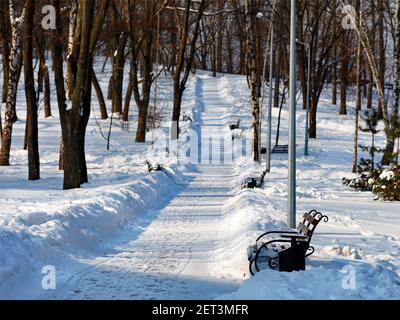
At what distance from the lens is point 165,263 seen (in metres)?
9.62

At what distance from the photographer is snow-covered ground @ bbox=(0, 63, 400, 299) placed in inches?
300

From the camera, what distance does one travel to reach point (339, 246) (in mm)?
10422

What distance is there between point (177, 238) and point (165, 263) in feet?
7.48

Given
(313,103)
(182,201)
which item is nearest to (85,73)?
(182,201)

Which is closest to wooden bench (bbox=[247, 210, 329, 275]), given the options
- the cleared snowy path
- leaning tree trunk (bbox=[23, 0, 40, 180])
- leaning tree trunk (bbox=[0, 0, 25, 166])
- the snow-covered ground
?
the snow-covered ground

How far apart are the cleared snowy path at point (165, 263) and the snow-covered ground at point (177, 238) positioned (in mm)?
18

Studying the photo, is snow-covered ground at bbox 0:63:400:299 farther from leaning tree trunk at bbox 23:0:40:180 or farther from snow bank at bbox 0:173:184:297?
leaning tree trunk at bbox 23:0:40:180

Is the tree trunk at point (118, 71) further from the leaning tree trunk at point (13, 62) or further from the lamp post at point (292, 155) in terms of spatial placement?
the lamp post at point (292, 155)

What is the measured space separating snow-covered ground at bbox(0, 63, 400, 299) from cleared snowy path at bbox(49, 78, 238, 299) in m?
0.02

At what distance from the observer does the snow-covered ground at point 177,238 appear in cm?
762

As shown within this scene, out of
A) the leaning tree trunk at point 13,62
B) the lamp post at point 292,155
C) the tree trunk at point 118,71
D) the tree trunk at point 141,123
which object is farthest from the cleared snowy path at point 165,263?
the tree trunk at point 118,71

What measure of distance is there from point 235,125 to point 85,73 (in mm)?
27411

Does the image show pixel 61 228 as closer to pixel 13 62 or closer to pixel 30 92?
pixel 30 92

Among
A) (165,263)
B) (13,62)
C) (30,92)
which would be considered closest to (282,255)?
(165,263)
